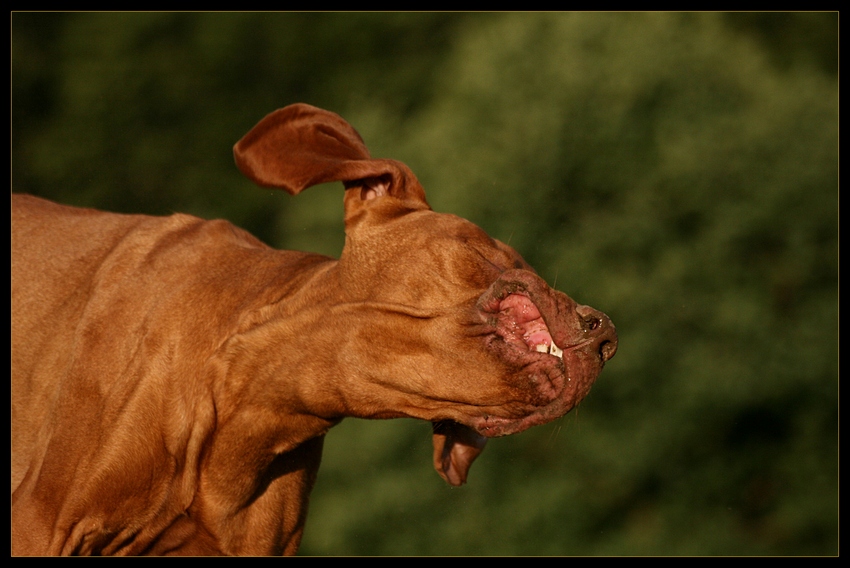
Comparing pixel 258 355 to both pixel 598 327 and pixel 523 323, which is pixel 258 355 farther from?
pixel 598 327

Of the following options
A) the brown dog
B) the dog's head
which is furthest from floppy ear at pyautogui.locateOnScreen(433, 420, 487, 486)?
the dog's head

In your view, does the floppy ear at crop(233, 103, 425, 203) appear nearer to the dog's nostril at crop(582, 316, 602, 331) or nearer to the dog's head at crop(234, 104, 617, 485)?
the dog's head at crop(234, 104, 617, 485)

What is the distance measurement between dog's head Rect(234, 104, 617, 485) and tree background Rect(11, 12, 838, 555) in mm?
7528

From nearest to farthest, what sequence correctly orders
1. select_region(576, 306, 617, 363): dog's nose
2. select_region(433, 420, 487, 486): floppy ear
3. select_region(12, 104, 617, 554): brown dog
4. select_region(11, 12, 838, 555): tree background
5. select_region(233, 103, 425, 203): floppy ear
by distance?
select_region(576, 306, 617, 363): dog's nose < select_region(12, 104, 617, 554): brown dog < select_region(233, 103, 425, 203): floppy ear < select_region(433, 420, 487, 486): floppy ear < select_region(11, 12, 838, 555): tree background

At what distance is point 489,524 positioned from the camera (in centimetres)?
1209

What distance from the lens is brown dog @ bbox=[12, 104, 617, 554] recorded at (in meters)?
3.51

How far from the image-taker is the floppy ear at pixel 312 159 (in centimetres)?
387

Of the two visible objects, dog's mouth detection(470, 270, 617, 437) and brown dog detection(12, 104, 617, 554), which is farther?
brown dog detection(12, 104, 617, 554)

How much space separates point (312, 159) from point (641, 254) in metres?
9.01

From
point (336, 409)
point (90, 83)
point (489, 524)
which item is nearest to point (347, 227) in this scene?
point (336, 409)

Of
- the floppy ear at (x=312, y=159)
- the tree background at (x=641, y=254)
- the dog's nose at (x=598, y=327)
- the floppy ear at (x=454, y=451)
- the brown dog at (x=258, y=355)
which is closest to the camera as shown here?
the dog's nose at (x=598, y=327)

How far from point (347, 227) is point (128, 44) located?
11372mm

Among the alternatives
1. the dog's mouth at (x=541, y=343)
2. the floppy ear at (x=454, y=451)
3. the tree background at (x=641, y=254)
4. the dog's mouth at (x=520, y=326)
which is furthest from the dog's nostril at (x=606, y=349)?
the tree background at (x=641, y=254)

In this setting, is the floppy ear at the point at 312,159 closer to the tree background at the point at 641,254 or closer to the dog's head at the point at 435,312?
the dog's head at the point at 435,312
